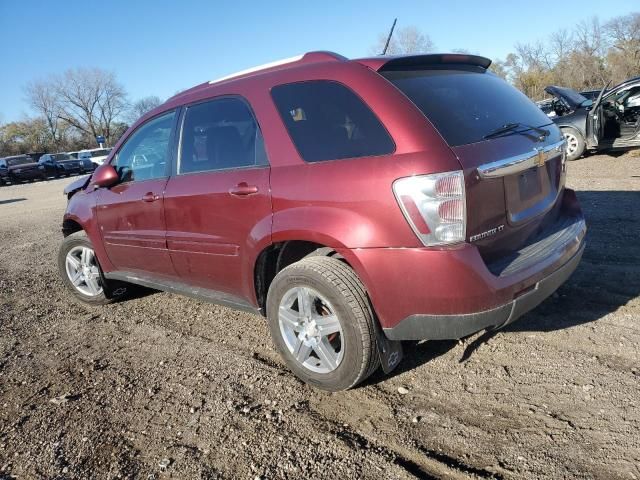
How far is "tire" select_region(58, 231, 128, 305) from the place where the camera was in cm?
480

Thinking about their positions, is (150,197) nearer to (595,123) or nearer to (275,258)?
(275,258)

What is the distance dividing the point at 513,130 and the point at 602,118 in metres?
9.08

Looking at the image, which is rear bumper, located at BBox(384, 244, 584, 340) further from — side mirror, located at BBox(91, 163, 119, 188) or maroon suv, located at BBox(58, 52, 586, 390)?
side mirror, located at BBox(91, 163, 119, 188)

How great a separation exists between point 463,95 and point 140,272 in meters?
2.91

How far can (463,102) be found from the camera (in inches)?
109

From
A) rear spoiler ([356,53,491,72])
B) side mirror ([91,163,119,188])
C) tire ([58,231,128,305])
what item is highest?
rear spoiler ([356,53,491,72])

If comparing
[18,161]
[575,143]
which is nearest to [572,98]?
[575,143]

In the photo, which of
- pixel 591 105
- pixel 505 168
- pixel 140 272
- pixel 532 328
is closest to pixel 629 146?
pixel 591 105

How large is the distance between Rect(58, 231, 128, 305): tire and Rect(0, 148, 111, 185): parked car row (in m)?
22.1

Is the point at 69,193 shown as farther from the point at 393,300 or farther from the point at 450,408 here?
the point at 450,408

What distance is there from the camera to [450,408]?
2658 mm

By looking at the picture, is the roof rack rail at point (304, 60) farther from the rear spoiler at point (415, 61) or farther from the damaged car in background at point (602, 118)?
the damaged car in background at point (602, 118)

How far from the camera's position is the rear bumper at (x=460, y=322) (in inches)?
96.3

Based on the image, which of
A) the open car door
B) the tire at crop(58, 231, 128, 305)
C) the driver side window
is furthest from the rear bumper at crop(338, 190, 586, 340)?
the open car door
